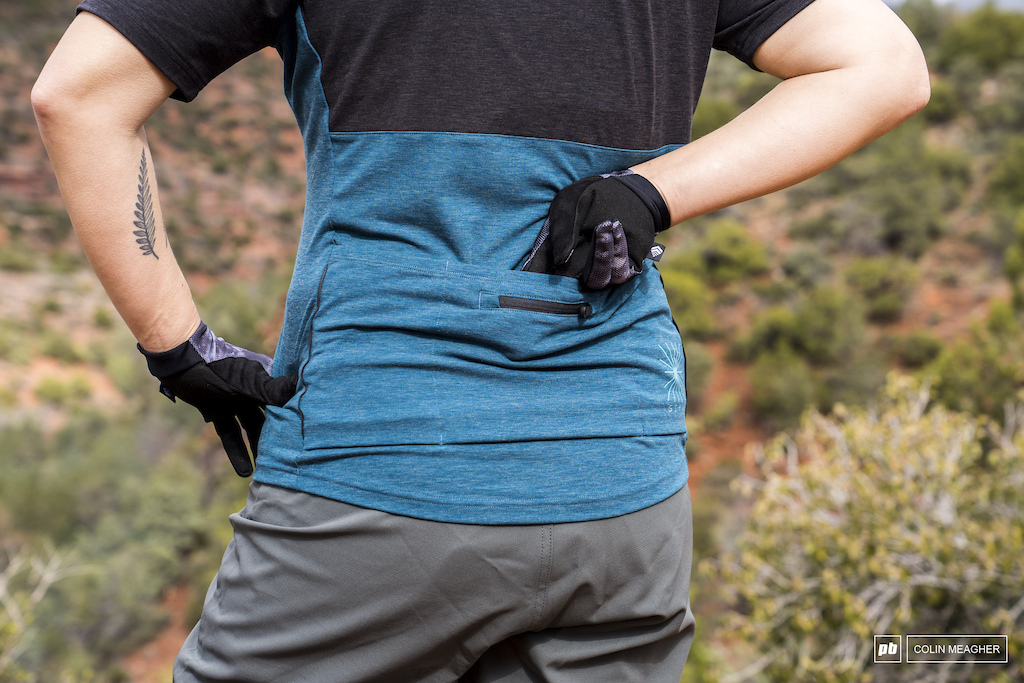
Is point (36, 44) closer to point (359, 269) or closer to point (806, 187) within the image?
point (806, 187)

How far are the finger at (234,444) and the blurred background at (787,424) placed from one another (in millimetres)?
3264

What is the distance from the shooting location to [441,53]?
31.5 inches

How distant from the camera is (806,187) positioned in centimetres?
1545

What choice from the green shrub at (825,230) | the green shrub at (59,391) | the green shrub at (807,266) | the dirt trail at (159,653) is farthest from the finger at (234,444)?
the green shrub at (59,391)

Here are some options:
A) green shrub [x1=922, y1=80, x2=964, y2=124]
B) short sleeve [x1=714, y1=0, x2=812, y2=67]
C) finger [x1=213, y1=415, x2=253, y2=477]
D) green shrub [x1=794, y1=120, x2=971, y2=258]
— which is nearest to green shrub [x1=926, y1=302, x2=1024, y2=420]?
green shrub [x1=794, y1=120, x2=971, y2=258]

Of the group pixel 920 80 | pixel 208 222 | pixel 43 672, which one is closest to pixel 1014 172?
pixel 920 80

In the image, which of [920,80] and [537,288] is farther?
[920,80]

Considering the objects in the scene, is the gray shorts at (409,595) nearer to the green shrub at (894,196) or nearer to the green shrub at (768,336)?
the green shrub at (768,336)

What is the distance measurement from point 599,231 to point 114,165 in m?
0.57

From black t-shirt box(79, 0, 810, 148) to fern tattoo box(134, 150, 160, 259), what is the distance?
0.41 ft

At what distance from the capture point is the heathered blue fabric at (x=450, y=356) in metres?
0.77

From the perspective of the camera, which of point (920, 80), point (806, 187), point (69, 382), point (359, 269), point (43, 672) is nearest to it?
point (359, 269)

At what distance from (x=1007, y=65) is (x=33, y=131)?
92.9 feet

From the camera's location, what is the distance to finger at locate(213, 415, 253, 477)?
3.35 feet
